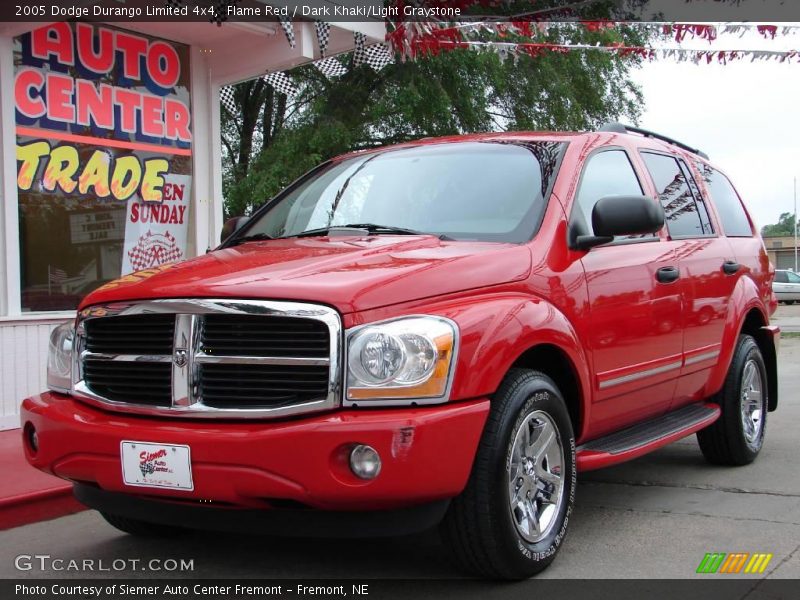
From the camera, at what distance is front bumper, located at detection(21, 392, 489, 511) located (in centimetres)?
308

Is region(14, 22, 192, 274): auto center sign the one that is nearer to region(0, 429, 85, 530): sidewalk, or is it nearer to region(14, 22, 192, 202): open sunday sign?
region(14, 22, 192, 202): open sunday sign

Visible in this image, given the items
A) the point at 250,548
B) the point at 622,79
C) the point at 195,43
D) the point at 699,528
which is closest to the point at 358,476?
the point at 250,548

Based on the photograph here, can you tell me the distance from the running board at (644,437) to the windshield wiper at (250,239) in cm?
183

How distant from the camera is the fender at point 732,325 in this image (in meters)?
5.43

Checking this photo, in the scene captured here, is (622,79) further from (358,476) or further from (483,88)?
(358,476)

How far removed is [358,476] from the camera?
3111mm

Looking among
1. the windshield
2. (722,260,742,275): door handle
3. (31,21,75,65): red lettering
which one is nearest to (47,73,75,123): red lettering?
(31,21,75,65): red lettering

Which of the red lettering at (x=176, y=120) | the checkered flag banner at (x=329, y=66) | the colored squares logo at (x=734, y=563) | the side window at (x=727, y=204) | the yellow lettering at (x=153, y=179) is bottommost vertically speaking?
the colored squares logo at (x=734, y=563)

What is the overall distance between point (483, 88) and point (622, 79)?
391cm

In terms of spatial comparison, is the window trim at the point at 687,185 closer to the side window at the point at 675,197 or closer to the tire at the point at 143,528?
the side window at the point at 675,197

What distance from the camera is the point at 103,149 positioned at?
313 inches

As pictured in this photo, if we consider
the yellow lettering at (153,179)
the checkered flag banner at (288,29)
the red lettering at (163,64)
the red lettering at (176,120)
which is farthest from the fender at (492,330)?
the red lettering at (163,64)

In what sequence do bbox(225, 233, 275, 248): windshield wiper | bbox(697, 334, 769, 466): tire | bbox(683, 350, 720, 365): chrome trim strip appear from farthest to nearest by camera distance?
bbox(697, 334, 769, 466): tire, bbox(683, 350, 720, 365): chrome trim strip, bbox(225, 233, 275, 248): windshield wiper

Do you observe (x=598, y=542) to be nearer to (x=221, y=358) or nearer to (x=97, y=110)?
(x=221, y=358)
